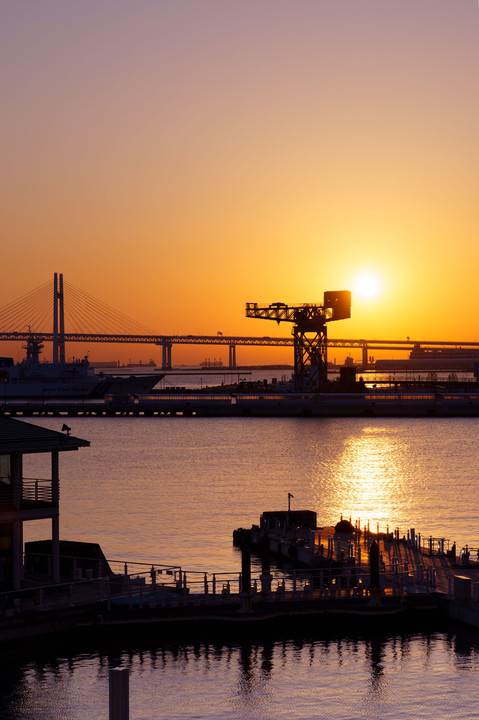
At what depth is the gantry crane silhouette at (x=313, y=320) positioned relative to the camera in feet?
572

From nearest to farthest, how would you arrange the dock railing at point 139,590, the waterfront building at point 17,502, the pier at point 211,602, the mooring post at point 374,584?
the pier at point 211,602 < the dock railing at point 139,590 < the waterfront building at point 17,502 < the mooring post at point 374,584

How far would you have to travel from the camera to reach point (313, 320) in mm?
176250

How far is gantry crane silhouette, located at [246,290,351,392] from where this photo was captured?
17438cm

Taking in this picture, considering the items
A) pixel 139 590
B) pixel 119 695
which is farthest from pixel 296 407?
pixel 119 695

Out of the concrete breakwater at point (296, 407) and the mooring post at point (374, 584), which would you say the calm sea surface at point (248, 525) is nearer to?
the mooring post at point (374, 584)

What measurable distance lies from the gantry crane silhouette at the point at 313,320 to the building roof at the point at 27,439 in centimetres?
14301

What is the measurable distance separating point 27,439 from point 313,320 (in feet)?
479

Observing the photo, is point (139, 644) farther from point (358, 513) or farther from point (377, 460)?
point (377, 460)

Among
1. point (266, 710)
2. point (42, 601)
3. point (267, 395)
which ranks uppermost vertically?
point (267, 395)

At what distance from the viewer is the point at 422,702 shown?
27.5 metres

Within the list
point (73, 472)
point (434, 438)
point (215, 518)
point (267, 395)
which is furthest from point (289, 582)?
point (267, 395)

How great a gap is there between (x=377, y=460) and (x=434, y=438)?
98.8 feet

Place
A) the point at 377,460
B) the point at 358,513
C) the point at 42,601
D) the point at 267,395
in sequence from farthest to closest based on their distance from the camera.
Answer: the point at 267,395 < the point at 377,460 < the point at 358,513 < the point at 42,601

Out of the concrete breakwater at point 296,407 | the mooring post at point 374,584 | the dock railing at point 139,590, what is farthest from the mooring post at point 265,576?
the concrete breakwater at point 296,407
